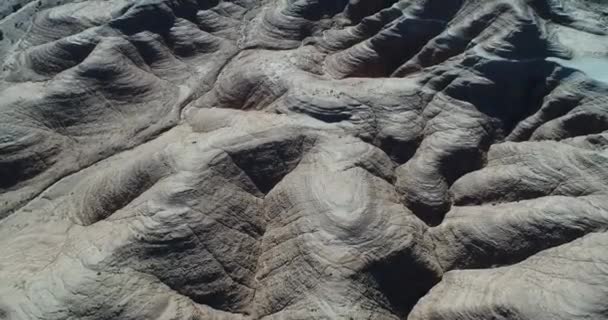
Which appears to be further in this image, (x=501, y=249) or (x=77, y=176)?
(x=77, y=176)

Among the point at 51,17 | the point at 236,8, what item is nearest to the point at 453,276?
the point at 236,8

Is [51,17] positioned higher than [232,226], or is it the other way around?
[51,17]

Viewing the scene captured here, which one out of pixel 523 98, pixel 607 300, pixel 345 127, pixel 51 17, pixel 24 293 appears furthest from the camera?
pixel 51 17

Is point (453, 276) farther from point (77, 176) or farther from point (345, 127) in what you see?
point (77, 176)

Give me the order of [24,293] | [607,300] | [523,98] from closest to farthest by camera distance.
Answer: [607,300]
[24,293]
[523,98]

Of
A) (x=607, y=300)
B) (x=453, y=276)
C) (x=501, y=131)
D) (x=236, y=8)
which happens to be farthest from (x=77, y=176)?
(x=607, y=300)

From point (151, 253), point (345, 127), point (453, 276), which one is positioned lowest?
point (453, 276)
